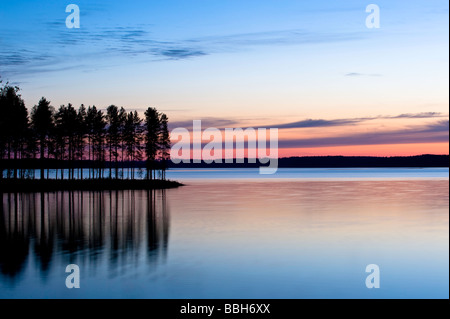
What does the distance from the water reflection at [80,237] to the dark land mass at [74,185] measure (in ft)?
119

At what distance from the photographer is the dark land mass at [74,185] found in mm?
80350

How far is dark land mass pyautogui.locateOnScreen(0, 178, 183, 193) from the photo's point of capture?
80.3 m

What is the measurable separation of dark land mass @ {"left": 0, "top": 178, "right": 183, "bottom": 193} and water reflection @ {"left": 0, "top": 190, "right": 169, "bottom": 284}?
3614cm

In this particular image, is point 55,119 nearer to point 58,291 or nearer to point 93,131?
point 93,131

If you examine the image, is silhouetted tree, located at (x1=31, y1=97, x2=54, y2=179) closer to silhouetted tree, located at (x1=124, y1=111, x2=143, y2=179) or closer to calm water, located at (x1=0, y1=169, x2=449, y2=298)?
silhouetted tree, located at (x1=124, y1=111, x2=143, y2=179)

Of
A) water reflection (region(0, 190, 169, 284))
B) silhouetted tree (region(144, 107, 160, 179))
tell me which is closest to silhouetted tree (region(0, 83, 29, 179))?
silhouetted tree (region(144, 107, 160, 179))

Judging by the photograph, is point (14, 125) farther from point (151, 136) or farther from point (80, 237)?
point (80, 237)

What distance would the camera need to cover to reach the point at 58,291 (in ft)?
56.1

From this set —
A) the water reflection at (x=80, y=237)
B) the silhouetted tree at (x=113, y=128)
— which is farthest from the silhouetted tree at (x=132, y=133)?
the water reflection at (x=80, y=237)

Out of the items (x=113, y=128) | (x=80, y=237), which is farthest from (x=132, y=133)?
(x=80, y=237)

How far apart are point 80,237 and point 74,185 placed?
65.0 meters

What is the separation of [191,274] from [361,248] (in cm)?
1205
